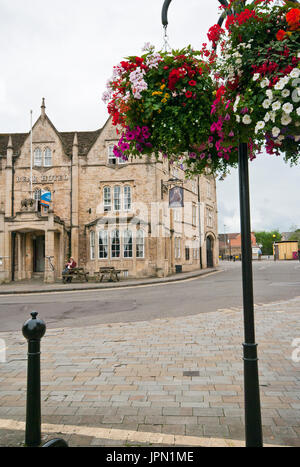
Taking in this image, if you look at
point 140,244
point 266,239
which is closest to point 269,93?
point 140,244

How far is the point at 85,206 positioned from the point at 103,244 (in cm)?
317

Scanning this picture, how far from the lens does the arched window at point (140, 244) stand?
24016 mm

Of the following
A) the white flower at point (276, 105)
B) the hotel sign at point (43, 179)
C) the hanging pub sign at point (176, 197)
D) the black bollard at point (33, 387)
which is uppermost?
the hotel sign at point (43, 179)

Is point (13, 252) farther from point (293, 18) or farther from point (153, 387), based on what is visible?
point (293, 18)

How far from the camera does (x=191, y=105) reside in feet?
9.41

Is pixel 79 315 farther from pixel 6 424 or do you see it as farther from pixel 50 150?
pixel 50 150

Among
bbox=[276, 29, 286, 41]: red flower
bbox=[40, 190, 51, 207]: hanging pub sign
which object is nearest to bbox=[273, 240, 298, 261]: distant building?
bbox=[40, 190, 51, 207]: hanging pub sign

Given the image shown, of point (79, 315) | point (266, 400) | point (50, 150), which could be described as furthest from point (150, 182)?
point (266, 400)

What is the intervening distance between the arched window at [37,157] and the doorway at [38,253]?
5.52 metres

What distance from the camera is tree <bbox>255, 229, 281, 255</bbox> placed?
109644 mm

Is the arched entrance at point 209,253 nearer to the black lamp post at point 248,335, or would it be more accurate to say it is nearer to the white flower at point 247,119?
the black lamp post at point 248,335

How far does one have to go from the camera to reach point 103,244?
24.4 meters

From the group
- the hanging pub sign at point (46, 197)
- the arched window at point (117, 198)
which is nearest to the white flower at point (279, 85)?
the hanging pub sign at point (46, 197)
